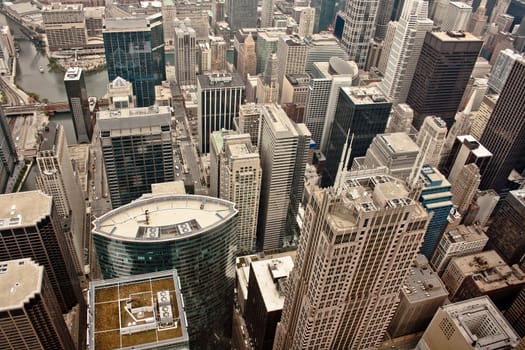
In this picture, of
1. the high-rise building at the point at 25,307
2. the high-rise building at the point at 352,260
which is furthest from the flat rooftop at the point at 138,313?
the high-rise building at the point at 25,307

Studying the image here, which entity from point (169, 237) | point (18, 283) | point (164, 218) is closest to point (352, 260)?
point (169, 237)

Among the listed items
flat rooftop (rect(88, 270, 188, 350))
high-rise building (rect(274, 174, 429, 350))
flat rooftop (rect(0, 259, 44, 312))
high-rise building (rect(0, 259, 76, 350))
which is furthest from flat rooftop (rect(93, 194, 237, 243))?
flat rooftop (rect(88, 270, 188, 350))

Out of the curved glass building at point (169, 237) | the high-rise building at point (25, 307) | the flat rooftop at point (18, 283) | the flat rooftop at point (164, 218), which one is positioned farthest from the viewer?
the flat rooftop at point (164, 218)

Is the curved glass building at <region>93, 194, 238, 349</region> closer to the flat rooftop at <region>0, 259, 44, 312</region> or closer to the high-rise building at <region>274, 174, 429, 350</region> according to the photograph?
the flat rooftop at <region>0, 259, 44, 312</region>

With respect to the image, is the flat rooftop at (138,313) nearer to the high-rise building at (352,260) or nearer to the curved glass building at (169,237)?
the high-rise building at (352,260)

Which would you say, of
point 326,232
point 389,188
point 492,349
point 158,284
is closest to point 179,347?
point 158,284

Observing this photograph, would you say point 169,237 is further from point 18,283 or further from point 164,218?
point 18,283
